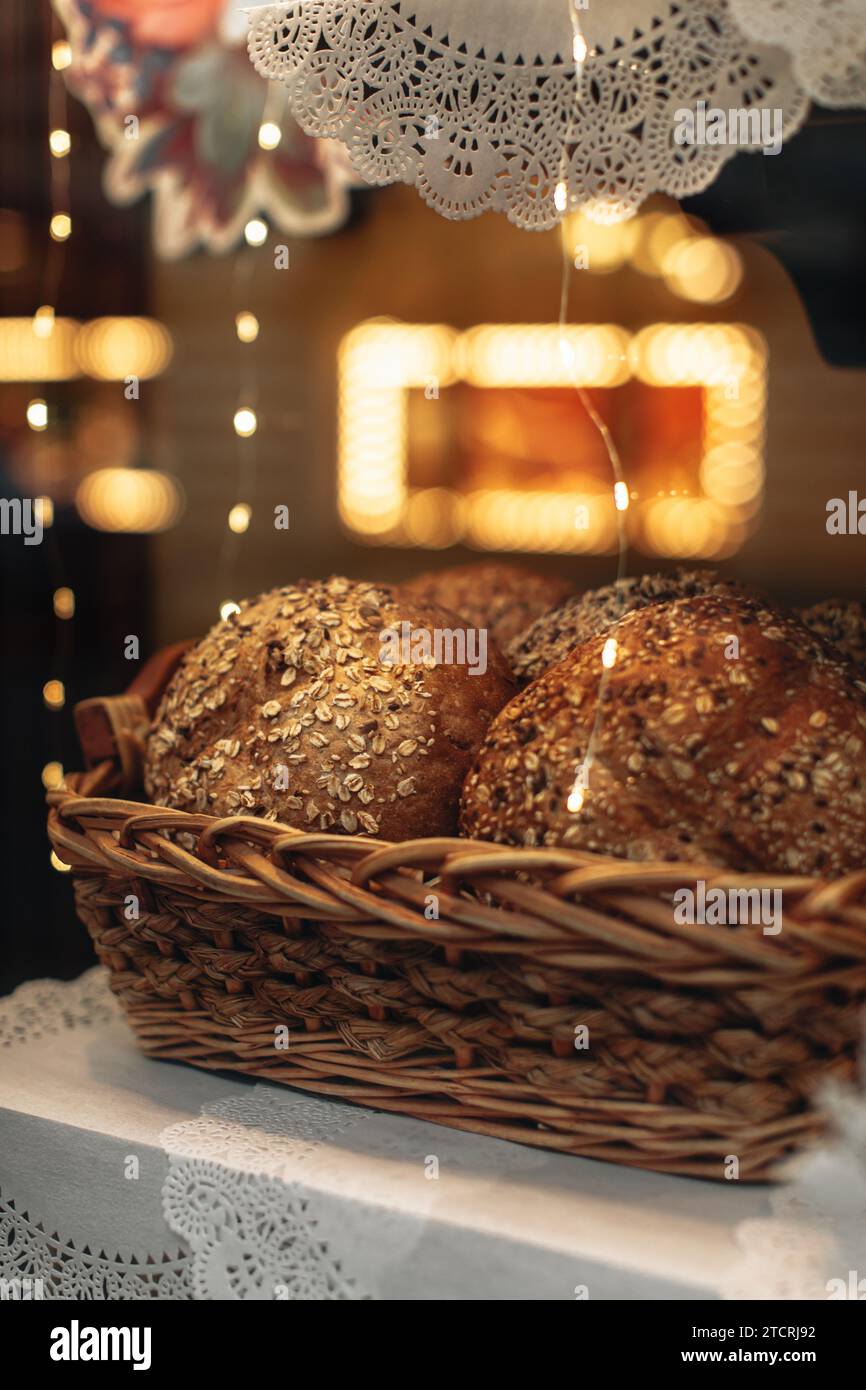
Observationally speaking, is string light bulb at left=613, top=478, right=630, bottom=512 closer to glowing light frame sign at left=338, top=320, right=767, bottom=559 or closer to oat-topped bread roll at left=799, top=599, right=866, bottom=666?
oat-topped bread roll at left=799, top=599, right=866, bottom=666

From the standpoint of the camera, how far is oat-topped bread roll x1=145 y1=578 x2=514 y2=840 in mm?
1196

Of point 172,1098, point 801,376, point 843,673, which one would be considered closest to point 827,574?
point 801,376

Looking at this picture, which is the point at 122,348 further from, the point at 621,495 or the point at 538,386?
the point at 621,495

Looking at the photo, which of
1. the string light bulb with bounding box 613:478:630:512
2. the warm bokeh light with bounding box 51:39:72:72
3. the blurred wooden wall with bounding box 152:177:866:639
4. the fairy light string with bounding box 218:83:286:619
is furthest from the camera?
the blurred wooden wall with bounding box 152:177:866:639

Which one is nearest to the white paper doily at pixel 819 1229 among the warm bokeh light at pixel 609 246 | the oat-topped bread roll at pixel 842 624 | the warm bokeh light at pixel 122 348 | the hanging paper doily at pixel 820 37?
the oat-topped bread roll at pixel 842 624

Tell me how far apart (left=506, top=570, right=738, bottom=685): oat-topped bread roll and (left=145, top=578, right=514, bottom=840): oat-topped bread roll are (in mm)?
73

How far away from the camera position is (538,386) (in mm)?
4027

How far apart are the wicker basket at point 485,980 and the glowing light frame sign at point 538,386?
8.47 feet

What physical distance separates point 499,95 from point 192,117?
790mm

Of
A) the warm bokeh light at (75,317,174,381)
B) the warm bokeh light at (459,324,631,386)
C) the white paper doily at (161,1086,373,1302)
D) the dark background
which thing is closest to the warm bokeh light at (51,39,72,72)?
the dark background

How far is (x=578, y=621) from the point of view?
149cm

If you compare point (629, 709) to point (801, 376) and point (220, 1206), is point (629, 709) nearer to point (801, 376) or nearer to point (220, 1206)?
point (220, 1206)

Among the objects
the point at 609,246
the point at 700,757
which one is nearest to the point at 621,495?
the point at 700,757
